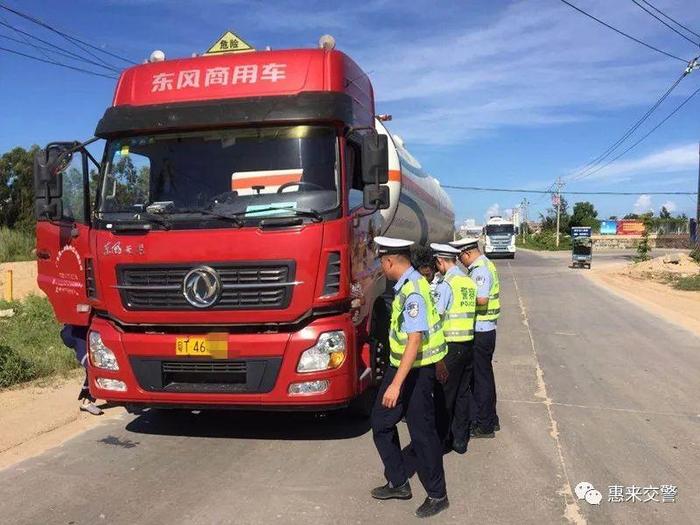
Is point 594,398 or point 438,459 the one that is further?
point 594,398

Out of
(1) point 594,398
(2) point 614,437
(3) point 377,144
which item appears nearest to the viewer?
(3) point 377,144

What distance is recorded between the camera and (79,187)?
5.65 m

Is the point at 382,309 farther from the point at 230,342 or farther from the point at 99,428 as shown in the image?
the point at 99,428

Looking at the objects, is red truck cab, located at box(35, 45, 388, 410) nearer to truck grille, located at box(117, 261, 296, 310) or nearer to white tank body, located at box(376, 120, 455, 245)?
truck grille, located at box(117, 261, 296, 310)

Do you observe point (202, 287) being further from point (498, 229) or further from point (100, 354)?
point (498, 229)

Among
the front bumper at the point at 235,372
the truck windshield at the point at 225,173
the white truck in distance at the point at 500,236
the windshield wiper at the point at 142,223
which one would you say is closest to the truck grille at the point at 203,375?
the front bumper at the point at 235,372

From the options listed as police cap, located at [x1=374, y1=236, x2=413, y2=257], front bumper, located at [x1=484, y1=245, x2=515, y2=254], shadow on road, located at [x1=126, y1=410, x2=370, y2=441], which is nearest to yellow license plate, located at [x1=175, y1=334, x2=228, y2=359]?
shadow on road, located at [x1=126, y1=410, x2=370, y2=441]

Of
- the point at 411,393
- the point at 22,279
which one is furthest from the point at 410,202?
the point at 22,279

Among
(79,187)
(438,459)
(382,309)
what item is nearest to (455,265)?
(382,309)

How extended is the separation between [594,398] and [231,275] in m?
4.33

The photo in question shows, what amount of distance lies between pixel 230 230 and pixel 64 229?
86.1 inches

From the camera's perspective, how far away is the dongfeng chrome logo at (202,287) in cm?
464

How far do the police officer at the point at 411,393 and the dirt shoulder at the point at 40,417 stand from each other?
296 centimetres

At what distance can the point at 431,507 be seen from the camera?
3912 mm
